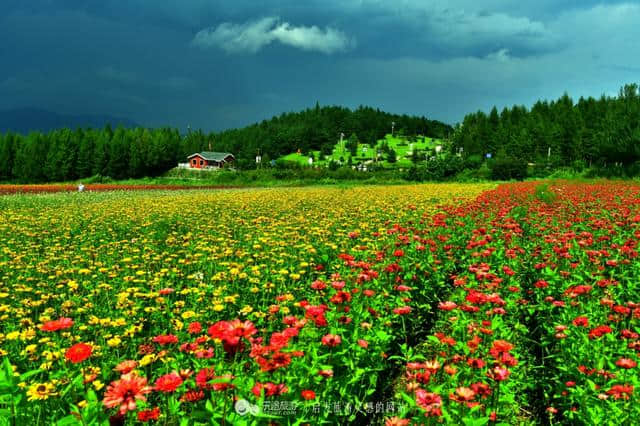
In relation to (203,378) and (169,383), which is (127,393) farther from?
(203,378)

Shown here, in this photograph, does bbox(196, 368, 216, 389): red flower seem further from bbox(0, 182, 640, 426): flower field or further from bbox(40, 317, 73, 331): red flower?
bbox(40, 317, 73, 331): red flower

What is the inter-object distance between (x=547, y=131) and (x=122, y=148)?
3584 inches

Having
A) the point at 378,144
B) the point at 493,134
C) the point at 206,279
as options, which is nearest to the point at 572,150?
the point at 493,134

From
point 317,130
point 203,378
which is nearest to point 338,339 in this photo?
point 203,378

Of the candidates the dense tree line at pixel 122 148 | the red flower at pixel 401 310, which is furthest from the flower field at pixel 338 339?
the dense tree line at pixel 122 148

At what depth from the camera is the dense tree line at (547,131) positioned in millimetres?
81250

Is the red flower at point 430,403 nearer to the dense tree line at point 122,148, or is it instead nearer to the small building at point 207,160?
the dense tree line at point 122,148

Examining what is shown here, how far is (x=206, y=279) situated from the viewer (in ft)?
19.2

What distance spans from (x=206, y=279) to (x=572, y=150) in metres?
99.1

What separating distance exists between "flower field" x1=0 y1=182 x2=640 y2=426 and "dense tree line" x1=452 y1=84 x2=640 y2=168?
64.8 meters

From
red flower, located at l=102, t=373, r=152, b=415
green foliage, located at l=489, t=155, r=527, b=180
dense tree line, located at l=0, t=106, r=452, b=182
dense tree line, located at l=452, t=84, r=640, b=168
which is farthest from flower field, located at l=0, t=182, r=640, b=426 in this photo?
dense tree line, located at l=0, t=106, r=452, b=182

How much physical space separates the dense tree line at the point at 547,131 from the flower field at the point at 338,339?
6482cm

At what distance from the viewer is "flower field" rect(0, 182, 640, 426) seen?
2010 mm

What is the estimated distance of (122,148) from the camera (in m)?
82.2
